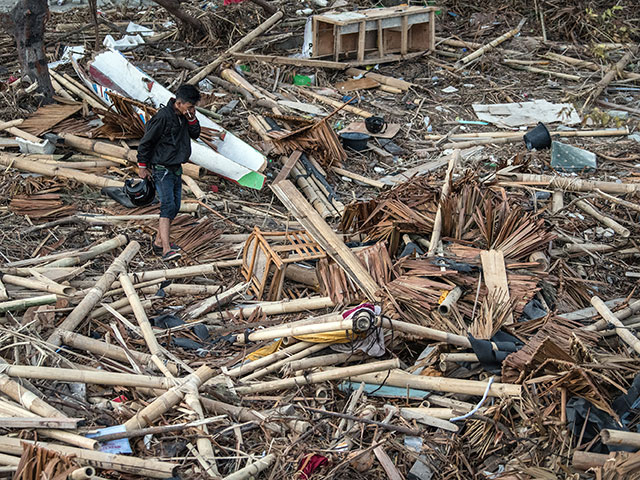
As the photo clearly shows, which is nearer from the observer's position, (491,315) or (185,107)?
(491,315)

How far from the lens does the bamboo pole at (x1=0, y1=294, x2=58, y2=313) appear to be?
545 cm

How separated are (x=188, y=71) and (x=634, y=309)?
28.7 ft

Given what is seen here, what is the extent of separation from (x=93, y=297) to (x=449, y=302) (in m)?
2.98

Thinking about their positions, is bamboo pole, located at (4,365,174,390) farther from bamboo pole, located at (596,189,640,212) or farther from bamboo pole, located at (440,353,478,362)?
bamboo pole, located at (596,189,640,212)

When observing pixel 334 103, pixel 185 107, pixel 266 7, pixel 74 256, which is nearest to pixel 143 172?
pixel 185 107

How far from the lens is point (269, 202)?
8562 mm

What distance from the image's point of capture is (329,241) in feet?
21.1

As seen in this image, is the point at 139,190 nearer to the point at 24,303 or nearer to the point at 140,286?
the point at 140,286

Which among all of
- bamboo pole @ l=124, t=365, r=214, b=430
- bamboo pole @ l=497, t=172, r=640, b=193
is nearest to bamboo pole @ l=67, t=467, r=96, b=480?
bamboo pole @ l=124, t=365, r=214, b=430

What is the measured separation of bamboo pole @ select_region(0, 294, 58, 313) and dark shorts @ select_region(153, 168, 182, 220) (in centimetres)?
171

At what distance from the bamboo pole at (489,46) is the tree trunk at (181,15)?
16.5 feet

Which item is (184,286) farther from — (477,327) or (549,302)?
(549,302)

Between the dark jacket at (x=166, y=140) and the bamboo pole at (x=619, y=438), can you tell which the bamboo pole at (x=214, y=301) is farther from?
the bamboo pole at (x=619, y=438)

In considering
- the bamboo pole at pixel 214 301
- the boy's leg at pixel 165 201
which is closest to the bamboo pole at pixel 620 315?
the bamboo pole at pixel 214 301
